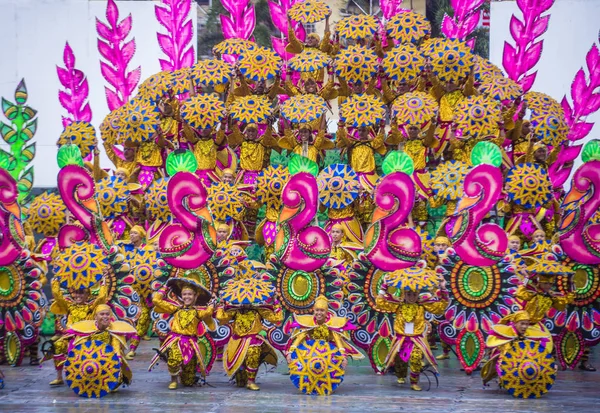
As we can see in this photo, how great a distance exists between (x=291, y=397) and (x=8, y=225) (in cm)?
386

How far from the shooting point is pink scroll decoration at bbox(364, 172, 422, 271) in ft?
40.0

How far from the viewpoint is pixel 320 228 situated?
12141 mm

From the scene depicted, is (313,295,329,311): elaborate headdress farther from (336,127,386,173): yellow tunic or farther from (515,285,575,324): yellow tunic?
(336,127,386,173): yellow tunic

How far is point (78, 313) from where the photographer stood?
11328mm

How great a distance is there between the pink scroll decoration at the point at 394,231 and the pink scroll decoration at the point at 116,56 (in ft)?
17.7

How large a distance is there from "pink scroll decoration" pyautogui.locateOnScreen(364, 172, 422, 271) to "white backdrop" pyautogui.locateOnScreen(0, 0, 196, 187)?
18.8ft

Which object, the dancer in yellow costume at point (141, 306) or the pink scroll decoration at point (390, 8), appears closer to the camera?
the dancer in yellow costume at point (141, 306)

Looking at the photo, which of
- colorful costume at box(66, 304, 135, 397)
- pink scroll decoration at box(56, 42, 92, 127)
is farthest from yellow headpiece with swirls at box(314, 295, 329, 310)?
pink scroll decoration at box(56, 42, 92, 127)

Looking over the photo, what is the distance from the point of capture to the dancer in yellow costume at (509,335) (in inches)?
436

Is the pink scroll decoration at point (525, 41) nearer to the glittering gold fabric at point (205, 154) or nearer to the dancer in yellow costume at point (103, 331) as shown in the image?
the glittering gold fabric at point (205, 154)

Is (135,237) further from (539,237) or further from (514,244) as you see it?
(539,237)

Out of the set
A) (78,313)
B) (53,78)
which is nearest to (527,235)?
(78,313)

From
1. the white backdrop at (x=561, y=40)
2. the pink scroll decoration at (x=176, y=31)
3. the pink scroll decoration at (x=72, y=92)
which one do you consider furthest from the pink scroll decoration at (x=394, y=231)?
the pink scroll decoration at (x=72, y=92)

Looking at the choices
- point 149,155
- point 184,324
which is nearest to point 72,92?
point 149,155
